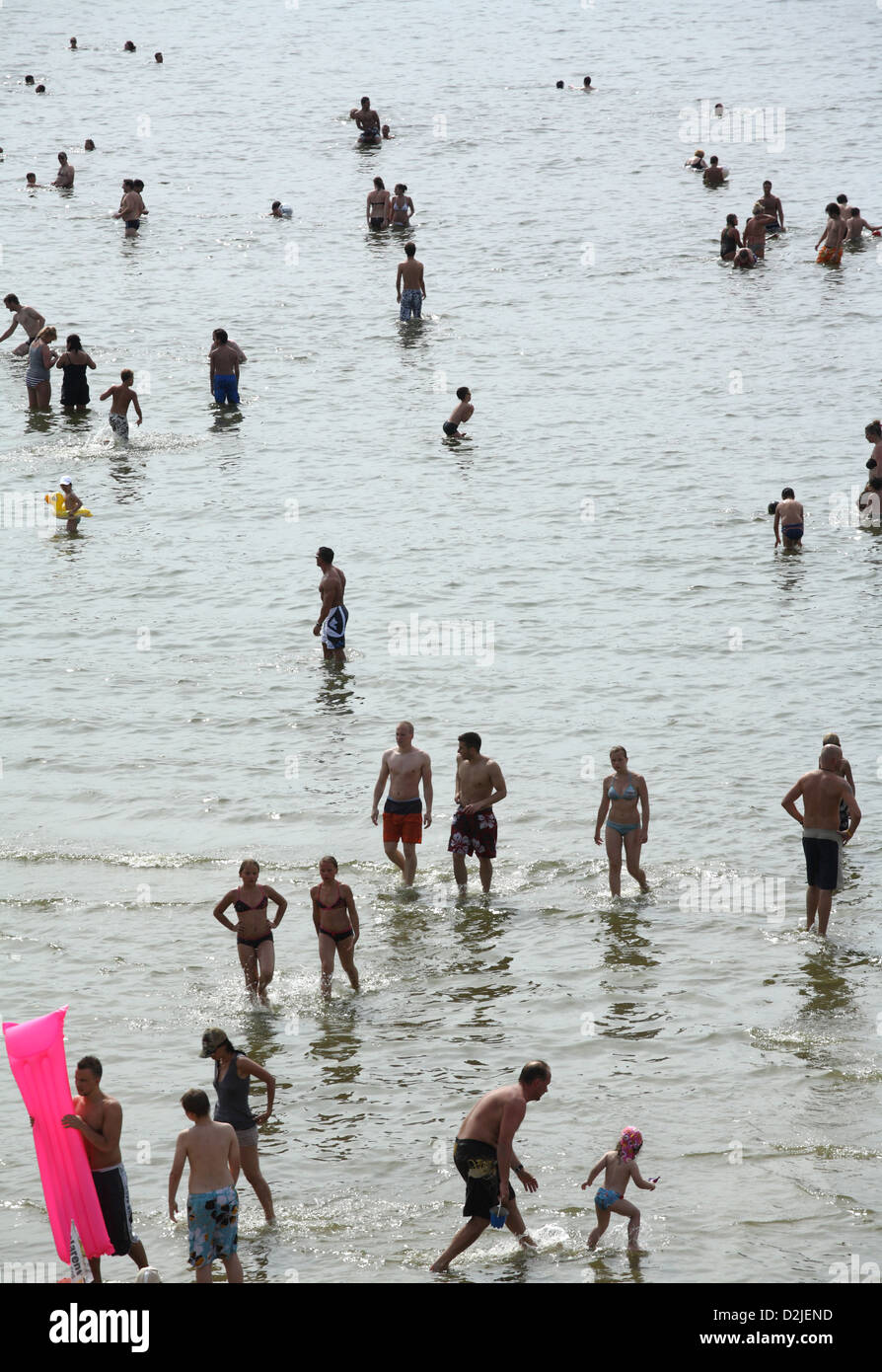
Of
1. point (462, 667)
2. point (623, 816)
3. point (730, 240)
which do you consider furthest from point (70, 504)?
point (730, 240)

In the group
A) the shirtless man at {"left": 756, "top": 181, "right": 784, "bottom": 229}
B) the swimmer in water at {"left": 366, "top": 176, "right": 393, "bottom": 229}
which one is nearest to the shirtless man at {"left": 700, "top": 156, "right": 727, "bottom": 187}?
the shirtless man at {"left": 756, "top": 181, "right": 784, "bottom": 229}

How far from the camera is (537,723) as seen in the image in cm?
1858

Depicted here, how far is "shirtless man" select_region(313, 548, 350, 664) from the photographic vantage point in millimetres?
19109

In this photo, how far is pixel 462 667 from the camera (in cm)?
2022

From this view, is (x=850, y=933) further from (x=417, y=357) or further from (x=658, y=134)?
(x=658, y=134)

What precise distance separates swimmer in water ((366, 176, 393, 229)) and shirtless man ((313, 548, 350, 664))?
22.4 metres

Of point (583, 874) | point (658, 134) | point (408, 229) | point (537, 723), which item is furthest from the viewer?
point (658, 134)

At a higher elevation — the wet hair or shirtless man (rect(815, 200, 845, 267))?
shirtless man (rect(815, 200, 845, 267))

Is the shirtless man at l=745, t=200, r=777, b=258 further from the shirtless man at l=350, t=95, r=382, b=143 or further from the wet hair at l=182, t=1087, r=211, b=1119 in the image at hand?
the wet hair at l=182, t=1087, r=211, b=1119

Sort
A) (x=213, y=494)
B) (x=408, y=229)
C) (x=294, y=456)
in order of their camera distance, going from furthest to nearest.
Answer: (x=408, y=229)
(x=294, y=456)
(x=213, y=494)

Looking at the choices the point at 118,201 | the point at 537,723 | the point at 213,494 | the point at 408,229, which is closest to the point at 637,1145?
the point at 537,723

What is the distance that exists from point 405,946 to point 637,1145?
4.42 m

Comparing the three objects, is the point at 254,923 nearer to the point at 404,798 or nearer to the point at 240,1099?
the point at 404,798

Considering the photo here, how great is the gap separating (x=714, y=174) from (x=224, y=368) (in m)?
18.2
